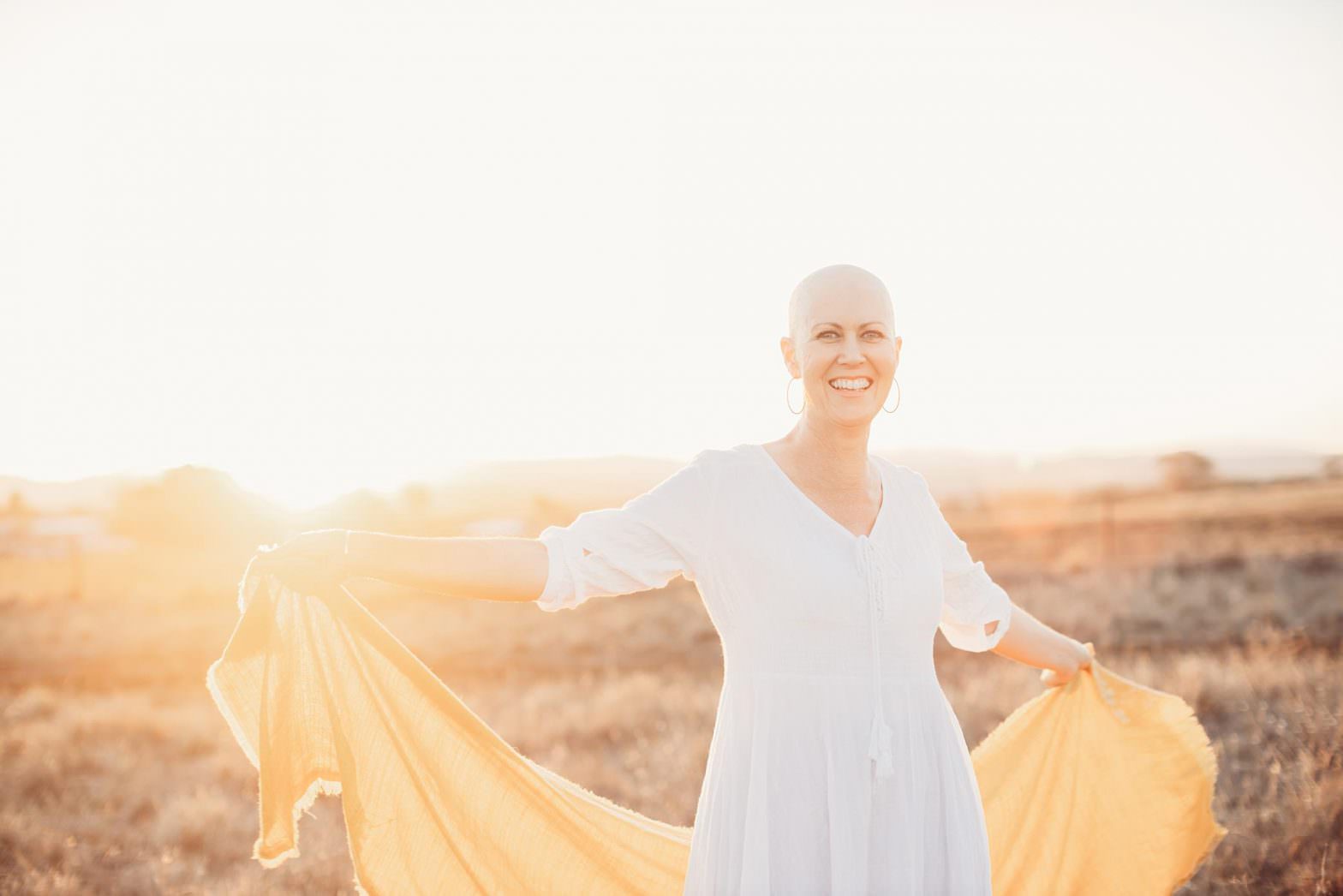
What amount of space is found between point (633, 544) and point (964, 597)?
4.32 ft

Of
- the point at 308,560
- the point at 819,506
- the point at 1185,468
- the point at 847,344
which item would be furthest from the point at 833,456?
the point at 1185,468

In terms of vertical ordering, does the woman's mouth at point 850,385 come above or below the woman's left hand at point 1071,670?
above

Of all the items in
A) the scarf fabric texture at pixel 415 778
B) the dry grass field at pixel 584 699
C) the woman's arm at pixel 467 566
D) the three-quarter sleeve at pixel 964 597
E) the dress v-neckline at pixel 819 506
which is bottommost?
the dry grass field at pixel 584 699

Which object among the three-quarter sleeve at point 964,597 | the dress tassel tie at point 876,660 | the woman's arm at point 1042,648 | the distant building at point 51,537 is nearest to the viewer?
the dress tassel tie at point 876,660

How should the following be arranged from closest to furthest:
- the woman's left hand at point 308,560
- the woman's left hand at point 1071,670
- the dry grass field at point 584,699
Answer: the woman's left hand at point 308,560
the woman's left hand at point 1071,670
the dry grass field at point 584,699

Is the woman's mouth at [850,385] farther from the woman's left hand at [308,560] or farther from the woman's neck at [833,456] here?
the woman's left hand at [308,560]

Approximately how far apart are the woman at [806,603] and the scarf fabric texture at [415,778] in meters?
0.40

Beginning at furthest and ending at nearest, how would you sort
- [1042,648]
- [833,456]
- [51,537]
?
[51,537] < [1042,648] < [833,456]

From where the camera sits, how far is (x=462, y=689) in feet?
35.9

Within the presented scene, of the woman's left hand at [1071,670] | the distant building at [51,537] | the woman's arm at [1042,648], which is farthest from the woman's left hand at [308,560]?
the distant building at [51,537]

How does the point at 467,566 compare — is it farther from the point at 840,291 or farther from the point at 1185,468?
the point at 1185,468

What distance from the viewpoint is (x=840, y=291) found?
295 cm

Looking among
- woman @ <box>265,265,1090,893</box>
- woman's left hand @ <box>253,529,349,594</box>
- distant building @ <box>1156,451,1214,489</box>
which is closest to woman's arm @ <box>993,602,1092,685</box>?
woman @ <box>265,265,1090,893</box>

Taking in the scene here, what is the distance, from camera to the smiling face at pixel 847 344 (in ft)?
9.64
